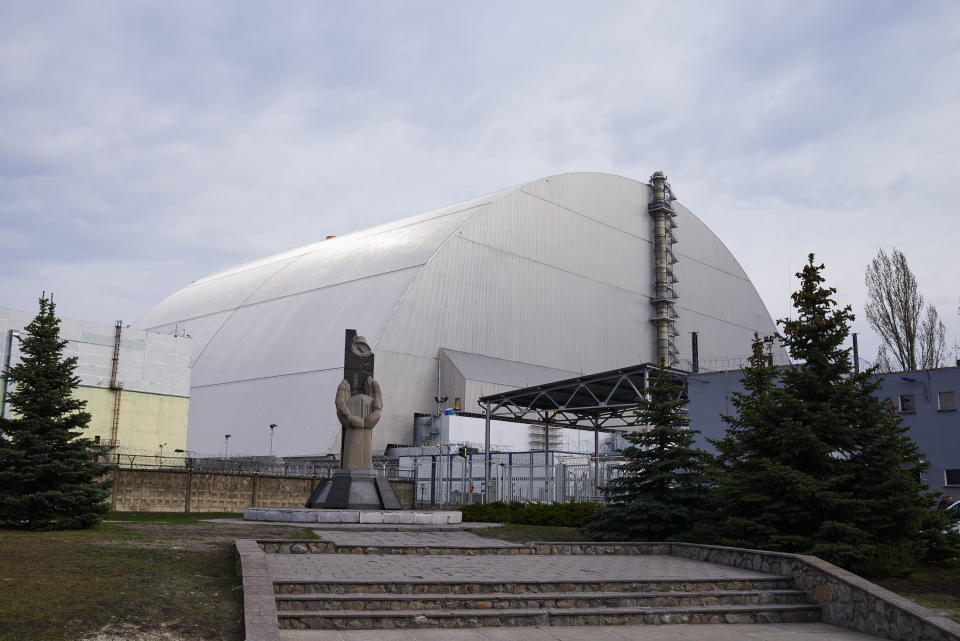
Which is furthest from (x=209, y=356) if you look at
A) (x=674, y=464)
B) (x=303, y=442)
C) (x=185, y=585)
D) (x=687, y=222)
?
(x=185, y=585)

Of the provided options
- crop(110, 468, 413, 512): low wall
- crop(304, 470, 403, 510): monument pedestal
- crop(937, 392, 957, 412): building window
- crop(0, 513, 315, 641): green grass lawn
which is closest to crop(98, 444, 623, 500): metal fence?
crop(110, 468, 413, 512): low wall

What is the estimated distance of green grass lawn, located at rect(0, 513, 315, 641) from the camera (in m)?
8.27

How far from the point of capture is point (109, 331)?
45.7 meters

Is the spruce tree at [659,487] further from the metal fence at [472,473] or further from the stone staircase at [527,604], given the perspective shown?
the metal fence at [472,473]

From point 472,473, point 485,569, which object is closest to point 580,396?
point 472,473

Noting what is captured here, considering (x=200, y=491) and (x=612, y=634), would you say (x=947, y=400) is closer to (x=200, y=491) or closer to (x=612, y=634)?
(x=612, y=634)

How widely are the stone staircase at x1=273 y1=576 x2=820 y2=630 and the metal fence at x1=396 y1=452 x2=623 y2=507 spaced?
19.9 m

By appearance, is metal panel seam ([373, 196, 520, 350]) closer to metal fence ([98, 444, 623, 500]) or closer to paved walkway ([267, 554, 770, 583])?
metal fence ([98, 444, 623, 500])

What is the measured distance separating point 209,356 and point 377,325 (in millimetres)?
16100

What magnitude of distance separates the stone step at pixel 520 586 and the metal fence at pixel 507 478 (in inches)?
764

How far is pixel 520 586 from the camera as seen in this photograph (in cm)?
1105

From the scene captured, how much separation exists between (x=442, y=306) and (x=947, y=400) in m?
26.1

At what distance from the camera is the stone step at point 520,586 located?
10.4 meters

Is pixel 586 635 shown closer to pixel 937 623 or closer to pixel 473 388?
pixel 937 623
